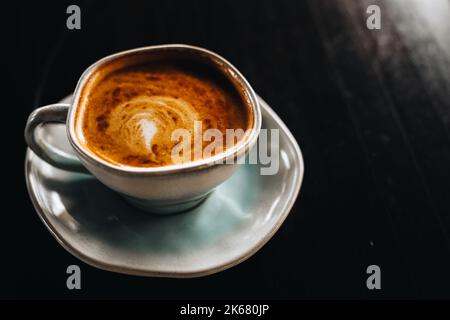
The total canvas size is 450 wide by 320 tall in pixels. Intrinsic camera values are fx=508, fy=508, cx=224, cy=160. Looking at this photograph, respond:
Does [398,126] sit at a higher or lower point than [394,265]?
higher

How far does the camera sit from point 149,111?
67 centimetres

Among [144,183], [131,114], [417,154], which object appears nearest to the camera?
[144,183]

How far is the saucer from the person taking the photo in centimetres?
59

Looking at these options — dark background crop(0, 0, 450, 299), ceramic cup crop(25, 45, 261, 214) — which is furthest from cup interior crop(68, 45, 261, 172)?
dark background crop(0, 0, 450, 299)

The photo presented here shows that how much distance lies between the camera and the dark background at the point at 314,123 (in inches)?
25.0

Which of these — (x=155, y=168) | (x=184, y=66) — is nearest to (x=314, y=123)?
(x=184, y=66)

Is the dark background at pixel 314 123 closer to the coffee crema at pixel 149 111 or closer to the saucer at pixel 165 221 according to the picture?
the saucer at pixel 165 221

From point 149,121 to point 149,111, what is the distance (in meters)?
0.02

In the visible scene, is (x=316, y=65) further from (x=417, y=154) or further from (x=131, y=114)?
(x=131, y=114)

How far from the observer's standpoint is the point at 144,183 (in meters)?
0.56

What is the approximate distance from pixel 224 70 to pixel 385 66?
345mm

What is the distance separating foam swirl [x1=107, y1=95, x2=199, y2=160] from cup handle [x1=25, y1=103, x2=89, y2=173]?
62 millimetres

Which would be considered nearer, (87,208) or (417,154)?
(87,208)

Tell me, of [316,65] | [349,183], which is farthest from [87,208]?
[316,65]
